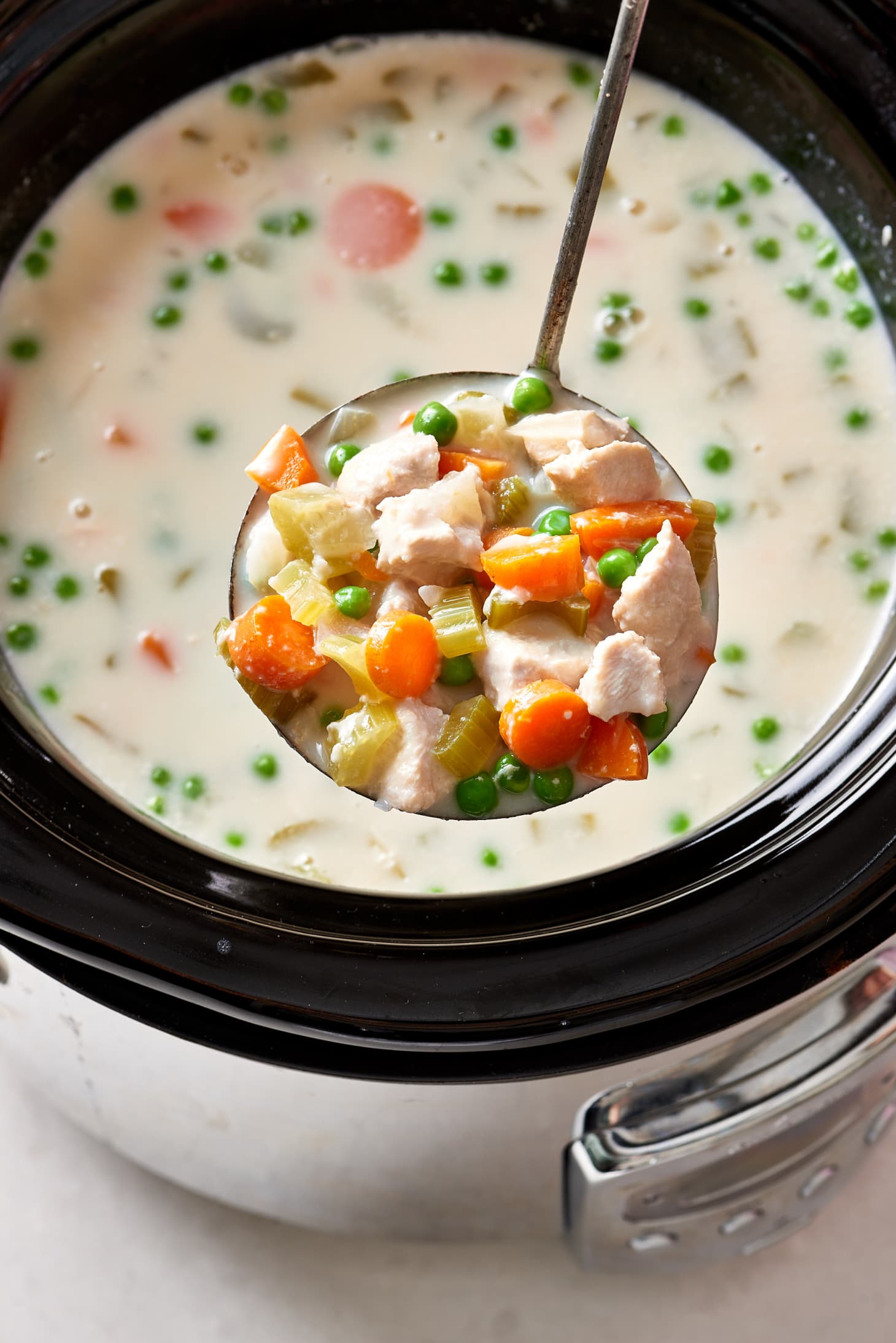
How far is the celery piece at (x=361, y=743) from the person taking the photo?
1456 millimetres

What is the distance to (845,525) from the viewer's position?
2021 millimetres

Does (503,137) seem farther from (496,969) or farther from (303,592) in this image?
(496,969)

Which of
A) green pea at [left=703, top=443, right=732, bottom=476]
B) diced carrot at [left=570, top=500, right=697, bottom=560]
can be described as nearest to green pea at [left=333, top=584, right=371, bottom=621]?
diced carrot at [left=570, top=500, right=697, bottom=560]

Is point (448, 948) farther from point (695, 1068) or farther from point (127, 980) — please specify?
point (695, 1068)

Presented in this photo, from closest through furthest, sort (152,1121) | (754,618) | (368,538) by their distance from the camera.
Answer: (368,538) < (152,1121) < (754,618)

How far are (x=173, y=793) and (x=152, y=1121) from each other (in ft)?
1.46

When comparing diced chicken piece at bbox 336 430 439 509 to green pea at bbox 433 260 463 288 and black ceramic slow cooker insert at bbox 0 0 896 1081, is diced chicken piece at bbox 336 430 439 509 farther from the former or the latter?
green pea at bbox 433 260 463 288

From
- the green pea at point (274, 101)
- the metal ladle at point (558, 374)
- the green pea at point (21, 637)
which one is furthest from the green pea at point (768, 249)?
the green pea at point (21, 637)

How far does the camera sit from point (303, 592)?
152 cm

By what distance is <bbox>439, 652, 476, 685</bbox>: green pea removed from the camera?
1482 millimetres

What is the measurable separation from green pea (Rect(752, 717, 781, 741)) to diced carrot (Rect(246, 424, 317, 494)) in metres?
0.72

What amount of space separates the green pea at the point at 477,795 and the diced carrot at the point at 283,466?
421 mm

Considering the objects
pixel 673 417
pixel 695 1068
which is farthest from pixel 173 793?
pixel 673 417

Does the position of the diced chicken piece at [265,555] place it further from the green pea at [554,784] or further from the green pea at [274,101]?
the green pea at [274,101]
